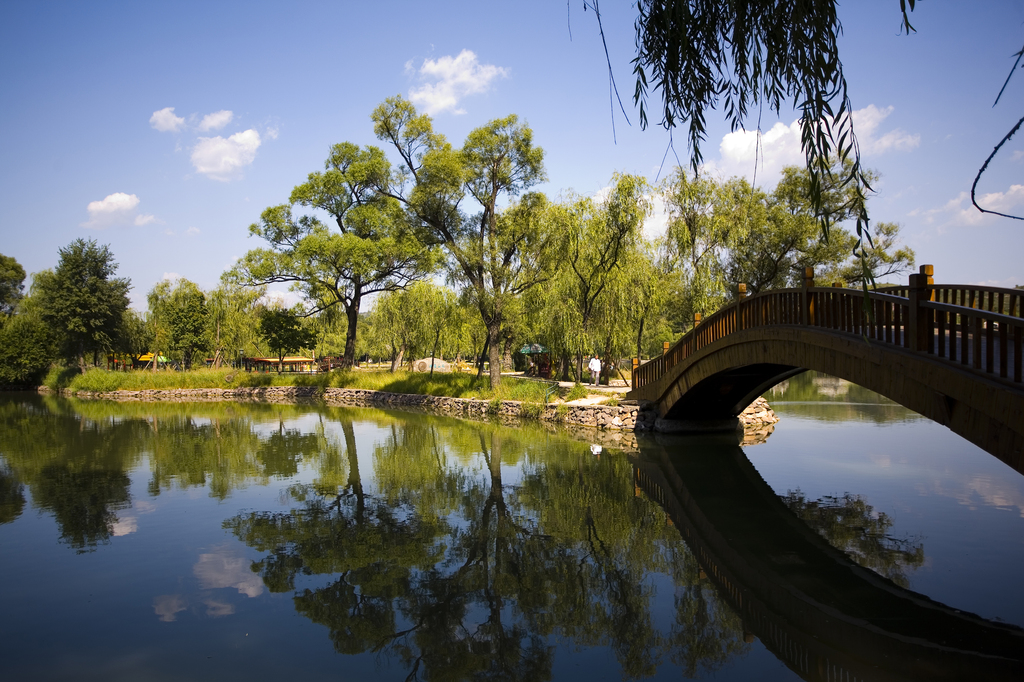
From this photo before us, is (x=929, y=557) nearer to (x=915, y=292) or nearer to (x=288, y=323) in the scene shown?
(x=915, y=292)

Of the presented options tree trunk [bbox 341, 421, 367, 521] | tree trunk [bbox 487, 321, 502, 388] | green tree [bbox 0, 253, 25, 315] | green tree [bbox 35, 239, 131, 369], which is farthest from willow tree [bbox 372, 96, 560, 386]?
green tree [bbox 0, 253, 25, 315]

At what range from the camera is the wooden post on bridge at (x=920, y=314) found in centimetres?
730

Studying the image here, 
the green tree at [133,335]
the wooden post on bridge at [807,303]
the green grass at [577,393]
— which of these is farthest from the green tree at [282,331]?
the wooden post on bridge at [807,303]

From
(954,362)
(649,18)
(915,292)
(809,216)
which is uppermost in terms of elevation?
(809,216)

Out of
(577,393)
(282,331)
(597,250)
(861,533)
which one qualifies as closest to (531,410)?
(577,393)

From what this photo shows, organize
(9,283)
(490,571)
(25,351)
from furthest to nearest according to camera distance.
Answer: (9,283) → (25,351) → (490,571)

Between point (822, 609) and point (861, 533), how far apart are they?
8.24ft

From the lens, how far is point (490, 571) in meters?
7.00

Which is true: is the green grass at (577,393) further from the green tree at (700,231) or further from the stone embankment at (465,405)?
the green tree at (700,231)

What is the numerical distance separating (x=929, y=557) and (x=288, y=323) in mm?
32479

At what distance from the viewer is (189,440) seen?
17.5 metres

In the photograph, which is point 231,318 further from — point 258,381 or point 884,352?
point 884,352

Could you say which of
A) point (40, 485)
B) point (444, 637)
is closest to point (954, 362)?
point (444, 637)

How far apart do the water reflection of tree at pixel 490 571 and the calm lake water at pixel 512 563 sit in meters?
0.03
